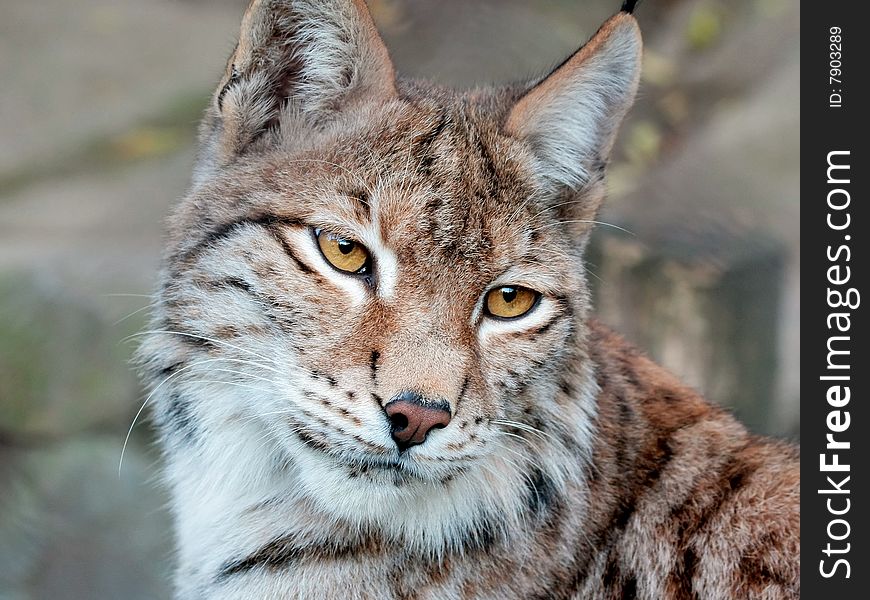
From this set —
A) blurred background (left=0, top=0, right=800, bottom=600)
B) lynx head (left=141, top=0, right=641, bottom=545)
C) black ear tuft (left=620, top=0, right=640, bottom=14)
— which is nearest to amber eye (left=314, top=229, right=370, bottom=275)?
lynx head (left=141, top=0, right=641, bottom=545)

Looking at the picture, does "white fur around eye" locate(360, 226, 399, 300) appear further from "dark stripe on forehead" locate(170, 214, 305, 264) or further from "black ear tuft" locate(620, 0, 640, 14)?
"black ear tuft" locate(620, 0, 640, 14)

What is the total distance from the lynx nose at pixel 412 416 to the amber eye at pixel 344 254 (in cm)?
52

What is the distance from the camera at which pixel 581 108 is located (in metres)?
3.84

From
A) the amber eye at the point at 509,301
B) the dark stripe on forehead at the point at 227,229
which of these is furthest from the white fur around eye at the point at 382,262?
the amber eye at the point at 509,301

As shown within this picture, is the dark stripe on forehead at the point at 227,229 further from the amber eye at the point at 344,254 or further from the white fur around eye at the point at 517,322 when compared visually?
the white fur around eye at the point at 517,322

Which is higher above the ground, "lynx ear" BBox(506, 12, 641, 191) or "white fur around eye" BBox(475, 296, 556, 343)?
"lynx ear" BBox(506, 12, 641, 191)

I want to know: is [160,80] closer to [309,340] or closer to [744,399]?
[744,399]

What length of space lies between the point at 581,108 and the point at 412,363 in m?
1.30

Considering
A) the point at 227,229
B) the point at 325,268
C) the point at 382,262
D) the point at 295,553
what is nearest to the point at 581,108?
the point at 382,262

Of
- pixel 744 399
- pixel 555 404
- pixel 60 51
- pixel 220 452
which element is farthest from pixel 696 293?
pixel 60 51

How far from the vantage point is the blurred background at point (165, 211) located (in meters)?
6.91

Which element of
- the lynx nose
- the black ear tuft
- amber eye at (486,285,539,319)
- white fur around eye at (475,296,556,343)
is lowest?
the lynx nose

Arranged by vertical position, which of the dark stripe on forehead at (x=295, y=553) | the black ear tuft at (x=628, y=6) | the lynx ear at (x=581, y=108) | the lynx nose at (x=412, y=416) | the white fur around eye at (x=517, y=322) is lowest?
the dark stripe on forehead at (x=295, y=553)

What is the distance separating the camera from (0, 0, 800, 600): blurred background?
272 inches
